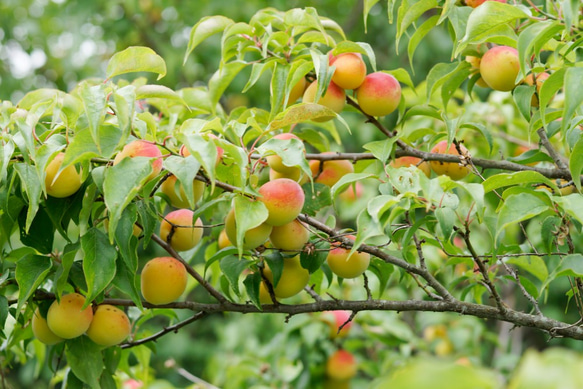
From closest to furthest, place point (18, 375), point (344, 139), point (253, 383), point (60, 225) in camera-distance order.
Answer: point (60, 225), point (253, 383), point (344, 139), point (18, 375)

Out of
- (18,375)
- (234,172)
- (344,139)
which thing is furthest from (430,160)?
(18,375)

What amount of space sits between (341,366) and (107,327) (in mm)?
924

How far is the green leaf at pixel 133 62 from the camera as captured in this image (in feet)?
3.07

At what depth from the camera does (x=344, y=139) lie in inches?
156

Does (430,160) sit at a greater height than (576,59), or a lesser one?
lesser

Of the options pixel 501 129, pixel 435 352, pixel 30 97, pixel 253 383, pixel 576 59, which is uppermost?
pixel 576 59

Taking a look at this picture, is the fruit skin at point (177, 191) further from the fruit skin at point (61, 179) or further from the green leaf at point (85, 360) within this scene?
the green leaf at point (85, 360)

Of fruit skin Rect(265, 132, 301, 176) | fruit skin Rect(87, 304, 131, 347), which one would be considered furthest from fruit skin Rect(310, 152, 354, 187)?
fruit skin Rect(87, 304, 131, 347)

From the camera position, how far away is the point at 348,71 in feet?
3.61

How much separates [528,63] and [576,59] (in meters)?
0.07

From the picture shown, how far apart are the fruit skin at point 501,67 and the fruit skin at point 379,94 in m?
0.15

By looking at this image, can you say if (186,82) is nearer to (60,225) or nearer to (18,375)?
(18,375)

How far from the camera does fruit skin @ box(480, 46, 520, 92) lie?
1036mm

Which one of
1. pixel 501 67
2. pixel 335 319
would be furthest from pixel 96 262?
pixel 335 319
